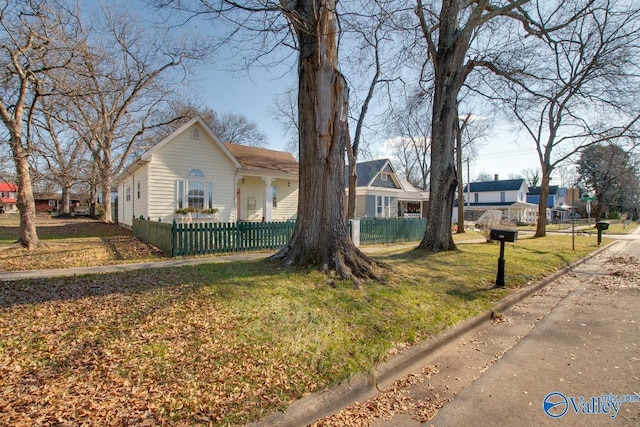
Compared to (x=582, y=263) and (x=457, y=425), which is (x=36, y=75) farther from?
(x=582, y=263)

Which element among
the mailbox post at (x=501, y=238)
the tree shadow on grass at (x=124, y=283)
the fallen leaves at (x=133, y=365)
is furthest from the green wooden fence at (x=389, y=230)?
the fallen leaves at (x=133, y=365)

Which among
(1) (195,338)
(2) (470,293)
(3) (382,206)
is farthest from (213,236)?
(3) (382,206)

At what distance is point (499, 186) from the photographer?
51.3 meters

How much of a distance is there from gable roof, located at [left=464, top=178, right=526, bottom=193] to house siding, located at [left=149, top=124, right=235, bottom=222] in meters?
46.6

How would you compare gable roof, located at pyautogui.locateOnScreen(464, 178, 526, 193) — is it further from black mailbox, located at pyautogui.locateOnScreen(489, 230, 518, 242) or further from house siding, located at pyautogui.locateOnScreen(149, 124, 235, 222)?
black mailbox, located at pyautogui.locateOnScreen(489, 230, 518, 242)

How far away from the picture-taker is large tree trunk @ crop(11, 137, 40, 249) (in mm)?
9906

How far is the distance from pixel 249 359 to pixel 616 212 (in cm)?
8261

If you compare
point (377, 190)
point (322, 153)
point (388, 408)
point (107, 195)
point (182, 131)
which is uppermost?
point (182, 131)

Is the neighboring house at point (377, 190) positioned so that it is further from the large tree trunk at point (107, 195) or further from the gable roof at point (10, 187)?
the gable roof at point (10, 187)

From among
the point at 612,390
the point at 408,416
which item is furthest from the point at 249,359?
the point at 612,390

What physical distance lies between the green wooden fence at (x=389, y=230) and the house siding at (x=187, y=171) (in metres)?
7.22

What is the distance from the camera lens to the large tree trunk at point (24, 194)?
390 inches

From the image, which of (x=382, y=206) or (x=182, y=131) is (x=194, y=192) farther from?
(x=382, y=206)

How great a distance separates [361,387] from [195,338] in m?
1.90
